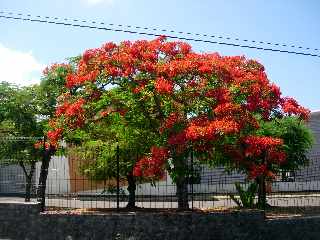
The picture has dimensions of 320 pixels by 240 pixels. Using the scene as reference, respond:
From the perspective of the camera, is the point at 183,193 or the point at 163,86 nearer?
the point at 163,86

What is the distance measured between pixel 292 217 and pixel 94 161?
653 centimetres

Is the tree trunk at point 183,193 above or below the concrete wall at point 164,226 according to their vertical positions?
above

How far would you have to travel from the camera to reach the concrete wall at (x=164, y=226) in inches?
591

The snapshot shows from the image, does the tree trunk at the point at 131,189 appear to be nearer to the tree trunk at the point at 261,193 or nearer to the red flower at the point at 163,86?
the tree trunk at the point at 261,193

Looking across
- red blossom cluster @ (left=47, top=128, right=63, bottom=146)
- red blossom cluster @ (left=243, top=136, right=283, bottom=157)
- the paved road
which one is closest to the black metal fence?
the paved road

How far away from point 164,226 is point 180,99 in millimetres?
3559

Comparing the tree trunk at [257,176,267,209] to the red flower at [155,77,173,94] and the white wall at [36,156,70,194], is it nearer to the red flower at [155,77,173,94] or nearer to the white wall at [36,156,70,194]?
the red flower at [155,77,173,94]

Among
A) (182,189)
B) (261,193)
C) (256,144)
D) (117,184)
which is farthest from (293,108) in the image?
(117,184)

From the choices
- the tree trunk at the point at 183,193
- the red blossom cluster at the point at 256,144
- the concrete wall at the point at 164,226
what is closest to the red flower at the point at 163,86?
the red blossom cluster at the point at 256,144

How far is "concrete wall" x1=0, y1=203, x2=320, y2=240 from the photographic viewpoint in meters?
15.0

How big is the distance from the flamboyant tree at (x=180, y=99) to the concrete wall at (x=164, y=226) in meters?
1.32

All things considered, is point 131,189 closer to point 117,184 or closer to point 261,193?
point 117,184

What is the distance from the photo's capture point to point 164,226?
49.1 ft

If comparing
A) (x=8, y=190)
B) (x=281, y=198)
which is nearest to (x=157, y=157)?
(x=8, y=190)
